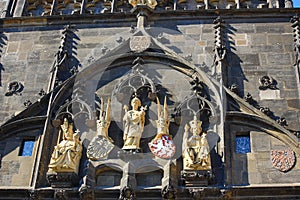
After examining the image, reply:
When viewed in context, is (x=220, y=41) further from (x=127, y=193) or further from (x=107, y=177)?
(x=127, y=193)

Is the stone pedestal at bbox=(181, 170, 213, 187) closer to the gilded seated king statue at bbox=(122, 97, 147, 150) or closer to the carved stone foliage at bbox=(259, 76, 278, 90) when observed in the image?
the gilded seated king statue at bbox=(122, 97, 147, 150)

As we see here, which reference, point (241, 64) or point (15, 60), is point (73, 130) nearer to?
point (15, 60)

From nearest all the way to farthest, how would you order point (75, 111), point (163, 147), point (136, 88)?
point (163, 147), point (75, 111), point (136, 88)

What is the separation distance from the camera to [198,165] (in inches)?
480

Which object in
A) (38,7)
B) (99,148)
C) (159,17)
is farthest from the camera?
(38,7)

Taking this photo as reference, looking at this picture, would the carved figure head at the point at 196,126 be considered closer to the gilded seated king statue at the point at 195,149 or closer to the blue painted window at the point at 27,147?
the gilded seated king statue at the point at 195,149

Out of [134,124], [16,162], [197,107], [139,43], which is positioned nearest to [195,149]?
[197,107]

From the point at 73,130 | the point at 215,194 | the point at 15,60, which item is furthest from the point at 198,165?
the point at 15,60

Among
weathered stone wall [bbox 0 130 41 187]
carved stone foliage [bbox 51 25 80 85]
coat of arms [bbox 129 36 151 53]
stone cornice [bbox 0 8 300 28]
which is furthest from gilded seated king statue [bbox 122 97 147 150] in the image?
stone cornice [bbox 0 8 300 28]

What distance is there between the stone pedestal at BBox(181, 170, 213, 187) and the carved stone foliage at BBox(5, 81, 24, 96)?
474cm

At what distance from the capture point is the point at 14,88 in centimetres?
1457

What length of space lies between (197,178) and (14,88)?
516 centimetres

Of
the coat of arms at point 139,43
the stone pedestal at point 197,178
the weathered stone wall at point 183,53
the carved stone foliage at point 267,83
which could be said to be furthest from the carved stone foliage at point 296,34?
the stone pedestal at point 197,178

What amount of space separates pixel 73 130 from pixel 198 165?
2955mm
